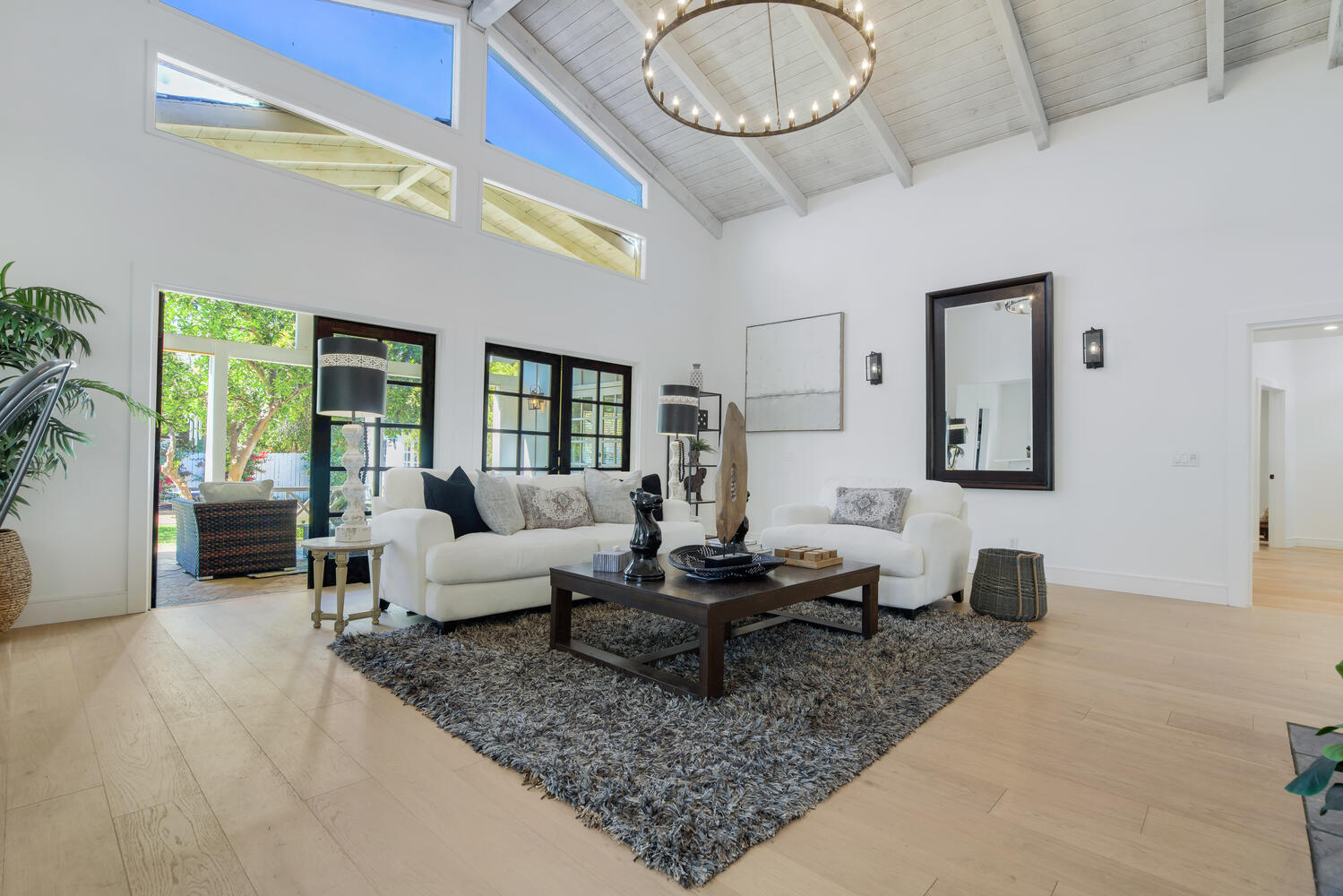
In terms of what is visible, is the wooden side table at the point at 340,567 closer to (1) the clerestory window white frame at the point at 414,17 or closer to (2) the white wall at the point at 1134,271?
(1) the clerestory window white frame at the point at 414,17

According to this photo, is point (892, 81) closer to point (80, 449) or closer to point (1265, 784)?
point (1265, 784)

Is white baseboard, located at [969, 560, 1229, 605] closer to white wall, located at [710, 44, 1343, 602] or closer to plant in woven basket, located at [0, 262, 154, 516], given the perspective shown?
white wall, located at [710, 44, 1343, 602]

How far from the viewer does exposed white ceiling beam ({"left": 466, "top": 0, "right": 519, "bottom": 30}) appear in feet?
16.1

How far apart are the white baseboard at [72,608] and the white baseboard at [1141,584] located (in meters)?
5.63

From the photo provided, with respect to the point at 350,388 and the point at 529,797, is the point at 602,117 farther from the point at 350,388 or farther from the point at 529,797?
the point at 529,797

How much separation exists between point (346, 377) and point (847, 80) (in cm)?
401

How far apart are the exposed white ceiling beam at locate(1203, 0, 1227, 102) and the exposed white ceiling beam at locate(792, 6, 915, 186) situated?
2018mm

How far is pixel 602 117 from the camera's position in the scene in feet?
20.0

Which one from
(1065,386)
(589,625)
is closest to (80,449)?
(589,625)

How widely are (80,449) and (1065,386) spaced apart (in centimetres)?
625

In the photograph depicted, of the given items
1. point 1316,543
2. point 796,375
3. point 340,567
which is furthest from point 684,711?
point 1316,543

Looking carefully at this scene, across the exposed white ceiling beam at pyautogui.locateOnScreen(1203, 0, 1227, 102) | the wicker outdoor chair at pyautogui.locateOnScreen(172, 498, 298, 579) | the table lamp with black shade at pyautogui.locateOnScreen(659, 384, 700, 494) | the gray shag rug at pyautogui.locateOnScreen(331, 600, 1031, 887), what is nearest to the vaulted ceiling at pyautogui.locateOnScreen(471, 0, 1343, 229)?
the exposed white ceiling beam at pyautogui.locateOnScreen(1203, 0, 1227, 102)

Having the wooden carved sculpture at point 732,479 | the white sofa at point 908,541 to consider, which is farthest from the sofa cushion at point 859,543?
the wooden carved sculpture at point 732,479

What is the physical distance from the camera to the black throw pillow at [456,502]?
3555 millimetres
